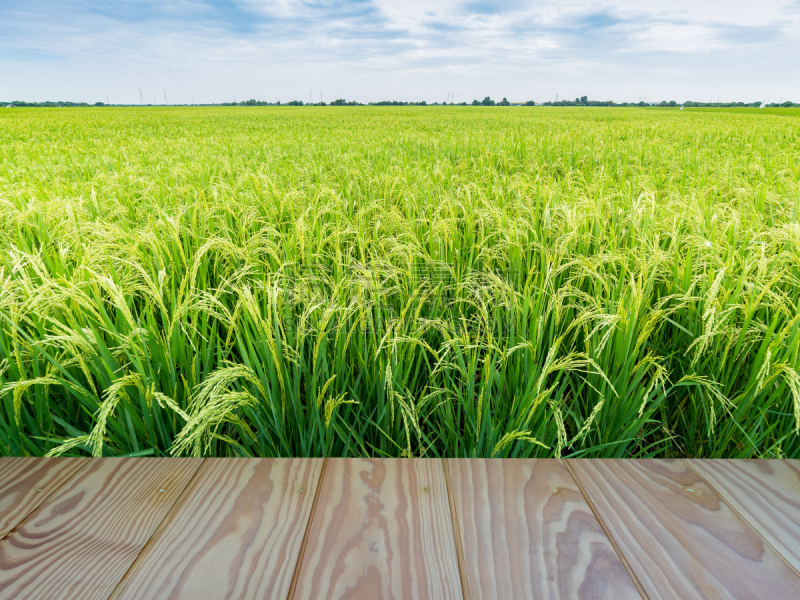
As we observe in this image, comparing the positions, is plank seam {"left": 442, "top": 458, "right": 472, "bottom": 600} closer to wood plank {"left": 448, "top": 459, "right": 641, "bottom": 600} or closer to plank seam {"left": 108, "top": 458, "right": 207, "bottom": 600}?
wood plank {"left": 448, "top": 459, "right": 641, "bottom": 600}

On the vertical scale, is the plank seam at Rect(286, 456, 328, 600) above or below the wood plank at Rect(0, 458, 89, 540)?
above

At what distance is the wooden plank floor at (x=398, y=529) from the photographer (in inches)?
31.3

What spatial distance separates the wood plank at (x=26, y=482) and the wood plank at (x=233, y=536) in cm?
32

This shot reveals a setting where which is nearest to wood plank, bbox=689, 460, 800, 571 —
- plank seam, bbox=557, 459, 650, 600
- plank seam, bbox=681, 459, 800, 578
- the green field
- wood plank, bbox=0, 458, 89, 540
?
plank seam, bbox=681, 459, 800, 578

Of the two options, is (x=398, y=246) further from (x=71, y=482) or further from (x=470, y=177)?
(x=470, y=177)

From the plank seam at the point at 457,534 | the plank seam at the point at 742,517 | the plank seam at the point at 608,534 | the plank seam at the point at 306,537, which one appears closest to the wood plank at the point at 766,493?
the plank seam at the point at 742,517

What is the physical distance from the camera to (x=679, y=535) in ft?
2.96

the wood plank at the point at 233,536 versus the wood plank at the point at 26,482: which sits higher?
the wood plank at the point at 233,536

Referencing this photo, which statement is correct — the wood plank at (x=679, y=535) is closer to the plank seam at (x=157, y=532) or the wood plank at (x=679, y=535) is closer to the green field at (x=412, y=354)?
the green field at (x=412, y=354)

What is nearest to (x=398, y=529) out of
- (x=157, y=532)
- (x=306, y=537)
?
(x=306, y=537)

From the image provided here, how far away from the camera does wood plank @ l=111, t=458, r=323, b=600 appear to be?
2.59 feet

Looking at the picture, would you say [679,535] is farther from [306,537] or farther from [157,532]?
[157,532]

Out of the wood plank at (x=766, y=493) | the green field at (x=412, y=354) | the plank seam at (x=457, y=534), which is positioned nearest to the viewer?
the plank seam at (x=457, y=534)

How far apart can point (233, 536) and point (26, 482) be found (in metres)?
0.56
